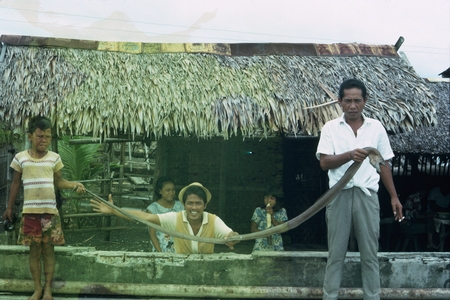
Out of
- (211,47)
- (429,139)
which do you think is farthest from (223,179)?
(429,139)

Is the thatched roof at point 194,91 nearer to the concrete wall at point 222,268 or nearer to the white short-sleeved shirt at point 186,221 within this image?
the white short-sleeved shirt at point 186,221

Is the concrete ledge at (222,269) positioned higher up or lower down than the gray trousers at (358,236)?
lower down

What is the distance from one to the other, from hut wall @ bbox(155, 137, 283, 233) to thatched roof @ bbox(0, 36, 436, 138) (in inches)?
86.4

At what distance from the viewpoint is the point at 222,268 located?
455 cm

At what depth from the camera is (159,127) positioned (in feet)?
17.3

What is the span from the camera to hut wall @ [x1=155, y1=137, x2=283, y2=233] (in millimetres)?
7973

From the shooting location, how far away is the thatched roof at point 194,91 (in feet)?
17.2

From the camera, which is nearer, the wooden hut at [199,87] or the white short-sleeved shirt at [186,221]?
the white short-sleeved shirt at [186,221]

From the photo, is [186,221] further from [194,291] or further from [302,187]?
[302,187]

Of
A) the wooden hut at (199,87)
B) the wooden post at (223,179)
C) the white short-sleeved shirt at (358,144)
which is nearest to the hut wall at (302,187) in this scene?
the wooden post at (223,179)

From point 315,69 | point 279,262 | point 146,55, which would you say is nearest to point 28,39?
point 146,55

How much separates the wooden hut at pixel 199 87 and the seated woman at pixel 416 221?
2.37 metres

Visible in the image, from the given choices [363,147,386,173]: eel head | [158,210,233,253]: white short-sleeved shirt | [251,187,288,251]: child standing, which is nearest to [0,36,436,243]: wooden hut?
[251,187,288,251]: child standing

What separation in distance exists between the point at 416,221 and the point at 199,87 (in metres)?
4.30
